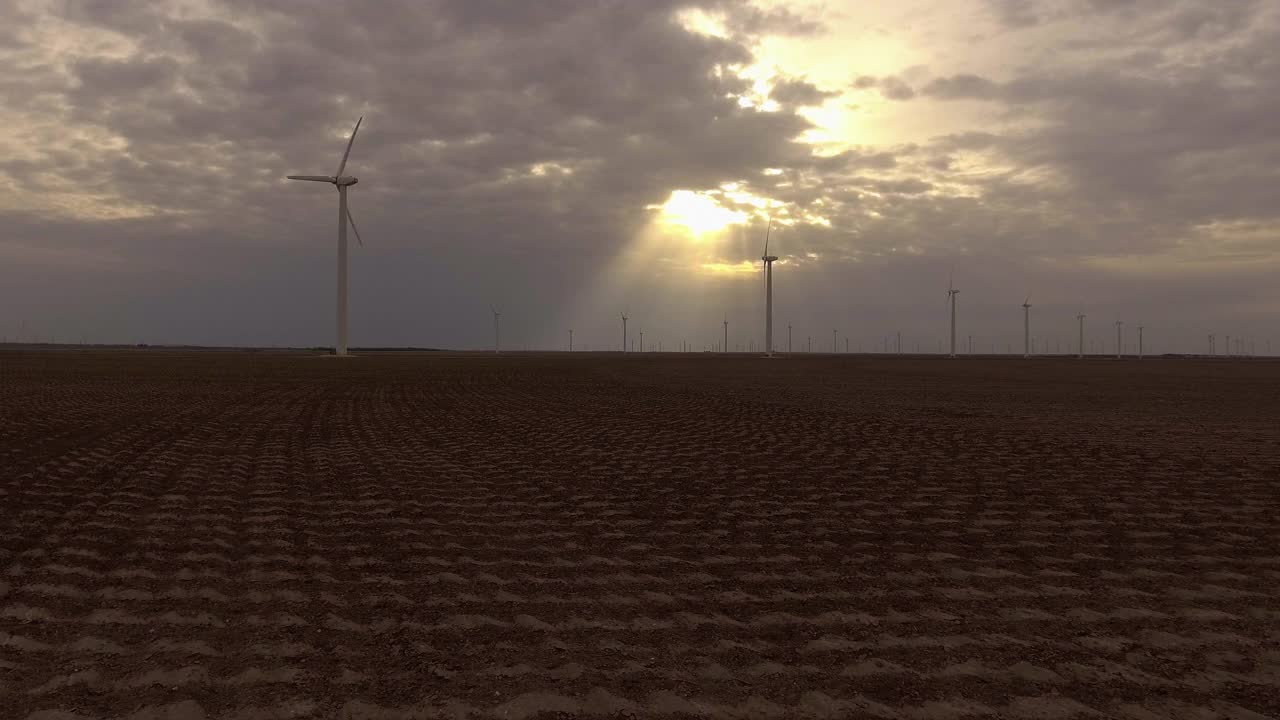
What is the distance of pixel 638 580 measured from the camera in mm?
7422

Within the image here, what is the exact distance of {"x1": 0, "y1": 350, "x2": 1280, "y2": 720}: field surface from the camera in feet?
16.5

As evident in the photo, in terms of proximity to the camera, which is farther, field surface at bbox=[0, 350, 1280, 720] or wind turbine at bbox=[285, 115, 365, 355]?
wind turbine at bbox=[285, 115, 365, 355]

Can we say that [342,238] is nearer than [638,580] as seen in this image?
No

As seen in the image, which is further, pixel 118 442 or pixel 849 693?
pixel 118 442

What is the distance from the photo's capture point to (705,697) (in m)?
4.93

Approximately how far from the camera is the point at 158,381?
41.7m

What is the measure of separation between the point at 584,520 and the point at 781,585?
339 centimetres

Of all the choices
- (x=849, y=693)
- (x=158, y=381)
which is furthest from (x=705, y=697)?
(x=158, y=381)

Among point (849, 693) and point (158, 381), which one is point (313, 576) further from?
point (158, 381)

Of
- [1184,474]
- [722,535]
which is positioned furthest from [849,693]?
[1184,474]

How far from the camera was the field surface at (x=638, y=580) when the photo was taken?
198 inches

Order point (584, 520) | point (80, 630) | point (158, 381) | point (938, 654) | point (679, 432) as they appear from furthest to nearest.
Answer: point (158, 381) < point (679, 432) < point (584, 520) < point (80, 630) < point (938, 654)

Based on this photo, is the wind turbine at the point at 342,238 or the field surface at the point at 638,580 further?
the wind turbine at the point at 342,238

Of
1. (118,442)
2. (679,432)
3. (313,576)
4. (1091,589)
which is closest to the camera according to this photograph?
(1091,589)
